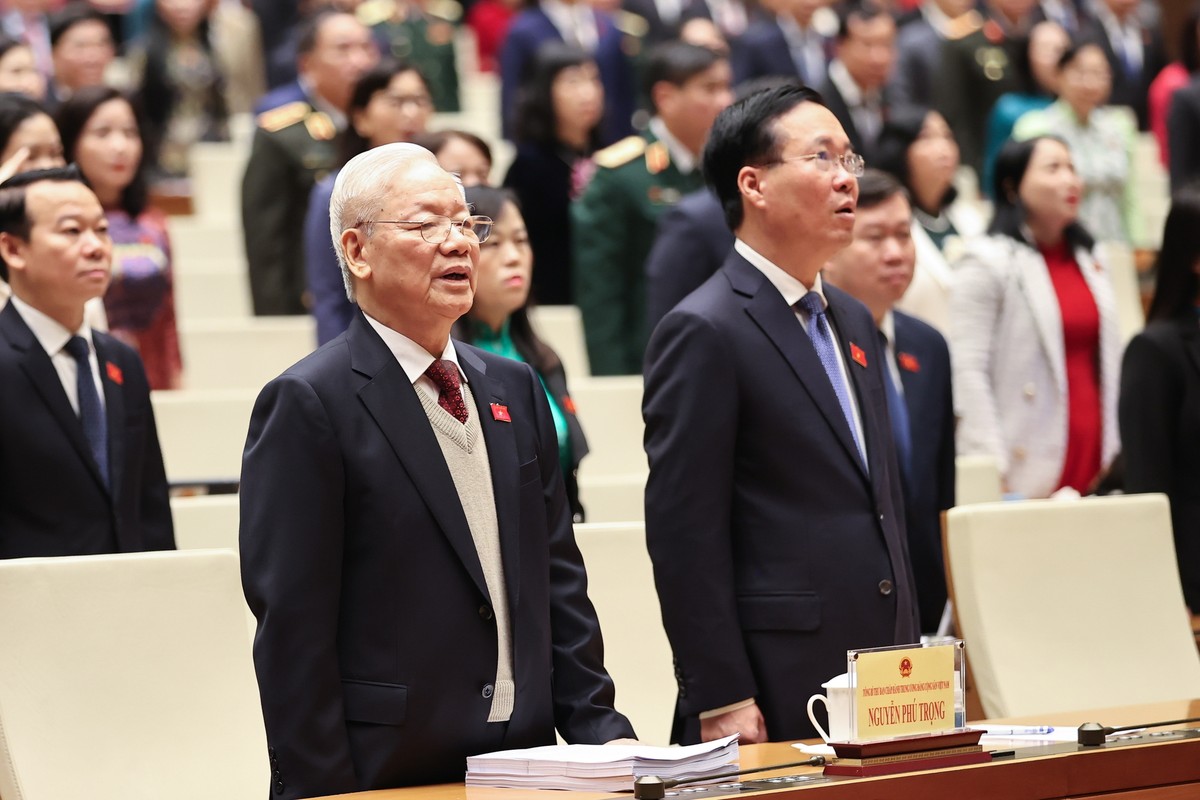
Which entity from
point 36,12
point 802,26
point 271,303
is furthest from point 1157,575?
point 36,12

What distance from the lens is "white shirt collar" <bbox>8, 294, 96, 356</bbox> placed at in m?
3.39

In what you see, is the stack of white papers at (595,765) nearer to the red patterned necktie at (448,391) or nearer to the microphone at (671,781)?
the microphone at (671,781)

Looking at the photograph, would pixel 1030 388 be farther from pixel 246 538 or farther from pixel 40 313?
pixel 246 538

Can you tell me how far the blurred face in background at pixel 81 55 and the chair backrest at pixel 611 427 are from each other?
266cm

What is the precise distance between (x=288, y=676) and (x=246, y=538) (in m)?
0.19

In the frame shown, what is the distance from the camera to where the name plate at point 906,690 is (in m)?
2.28

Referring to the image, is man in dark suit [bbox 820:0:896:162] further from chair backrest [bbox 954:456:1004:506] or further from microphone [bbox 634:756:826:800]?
microphone [bbox 634:756:826:800]

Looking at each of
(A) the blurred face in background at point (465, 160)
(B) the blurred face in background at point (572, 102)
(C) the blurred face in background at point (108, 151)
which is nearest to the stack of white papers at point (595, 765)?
(A) the blurred face in background at point (465, 160)

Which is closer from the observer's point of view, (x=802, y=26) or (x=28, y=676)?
(x=28, y=676)

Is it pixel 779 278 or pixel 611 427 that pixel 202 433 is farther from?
pixel 779 278

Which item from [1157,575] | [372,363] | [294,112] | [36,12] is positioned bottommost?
[1157,575]

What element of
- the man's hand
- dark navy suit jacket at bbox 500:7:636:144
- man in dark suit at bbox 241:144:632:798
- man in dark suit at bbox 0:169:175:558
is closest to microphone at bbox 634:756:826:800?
man in dark suit at bbox 241:144:632:798

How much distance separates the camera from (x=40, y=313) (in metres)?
3.43

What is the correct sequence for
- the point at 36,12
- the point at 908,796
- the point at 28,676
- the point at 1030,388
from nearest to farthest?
the point at 908,796
the point at 28,676
the point at 1030,388
the point at 36,12
